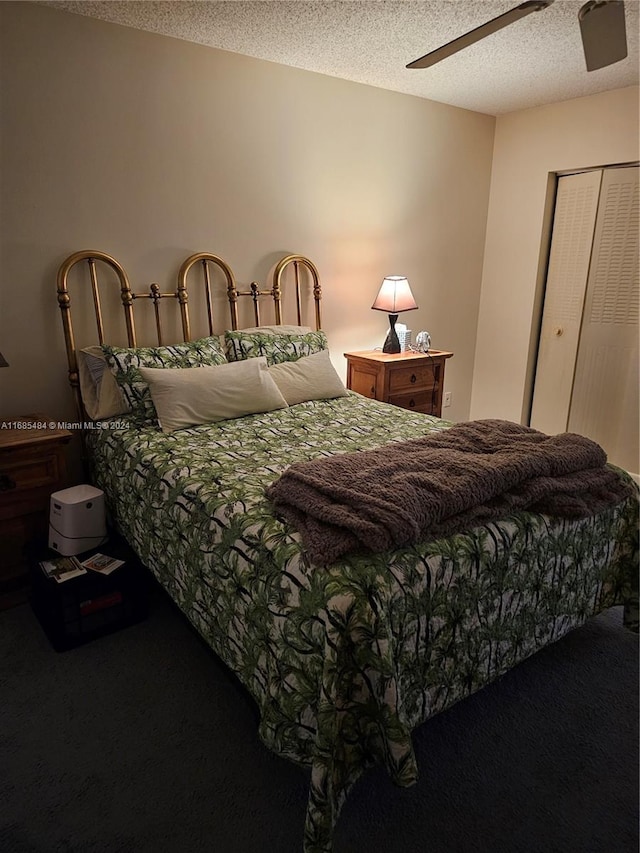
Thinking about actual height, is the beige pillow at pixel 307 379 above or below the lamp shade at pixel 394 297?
below

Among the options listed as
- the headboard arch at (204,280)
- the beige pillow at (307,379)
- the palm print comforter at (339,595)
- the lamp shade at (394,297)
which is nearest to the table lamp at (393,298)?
the lamp shade at (394,297)

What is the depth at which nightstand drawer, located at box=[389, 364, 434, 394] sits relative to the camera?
3477 mm

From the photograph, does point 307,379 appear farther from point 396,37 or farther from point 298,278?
point 396,37

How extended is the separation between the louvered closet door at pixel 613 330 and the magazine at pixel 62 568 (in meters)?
3.41

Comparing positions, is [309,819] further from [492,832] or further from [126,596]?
[126,596]

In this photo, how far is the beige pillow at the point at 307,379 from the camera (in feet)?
9.39

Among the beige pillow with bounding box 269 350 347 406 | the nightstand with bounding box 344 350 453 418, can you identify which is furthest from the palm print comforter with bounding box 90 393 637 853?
the nightstand with bounding box 344 350 453 418

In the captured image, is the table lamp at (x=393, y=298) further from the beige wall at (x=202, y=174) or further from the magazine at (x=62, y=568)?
the magazine at (x=62, y=568)

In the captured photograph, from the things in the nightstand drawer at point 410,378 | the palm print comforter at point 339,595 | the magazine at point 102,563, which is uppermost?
the nightstand drawer at point 410,378

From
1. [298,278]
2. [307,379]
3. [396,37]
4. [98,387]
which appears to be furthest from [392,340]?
[98,387]

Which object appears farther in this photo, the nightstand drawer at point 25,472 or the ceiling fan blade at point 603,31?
the nightstand drawer at point 25,472

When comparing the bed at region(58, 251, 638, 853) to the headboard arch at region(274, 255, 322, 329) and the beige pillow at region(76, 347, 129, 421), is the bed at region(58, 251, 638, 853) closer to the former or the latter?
the beige pillow at region(76, 347, 129, 421)

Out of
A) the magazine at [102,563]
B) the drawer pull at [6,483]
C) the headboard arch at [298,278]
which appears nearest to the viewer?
the magazine at [102,563]

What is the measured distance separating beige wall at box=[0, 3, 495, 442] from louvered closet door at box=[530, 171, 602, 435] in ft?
2.33
